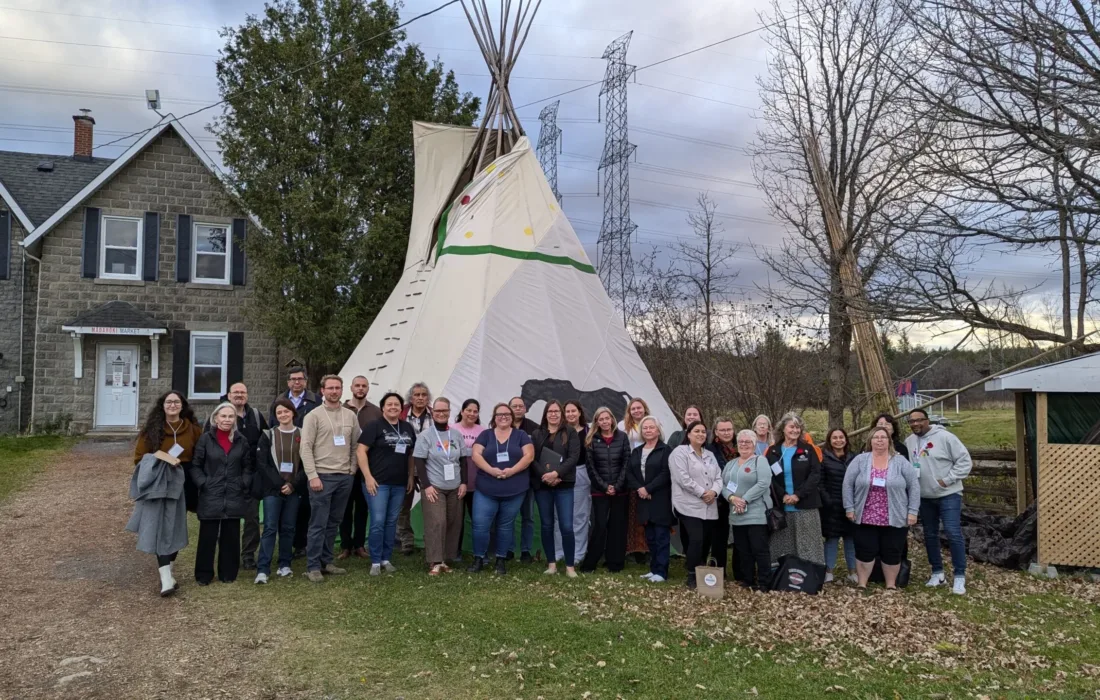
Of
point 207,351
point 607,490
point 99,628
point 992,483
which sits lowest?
point 99,628

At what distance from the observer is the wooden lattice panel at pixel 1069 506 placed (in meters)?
6.59

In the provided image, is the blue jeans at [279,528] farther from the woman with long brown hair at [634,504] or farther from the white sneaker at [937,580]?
the white sneaker at [937,580]

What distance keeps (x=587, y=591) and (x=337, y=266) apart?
832 cm

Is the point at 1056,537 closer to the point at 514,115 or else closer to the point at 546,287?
the point at 546,287

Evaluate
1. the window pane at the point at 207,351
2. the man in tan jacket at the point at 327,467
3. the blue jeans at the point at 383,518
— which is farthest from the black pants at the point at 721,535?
the window pane at the point at 207,351

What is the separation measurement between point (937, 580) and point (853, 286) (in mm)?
3916

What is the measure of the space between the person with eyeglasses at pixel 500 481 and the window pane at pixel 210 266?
1037 cm

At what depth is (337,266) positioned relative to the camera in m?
12.6

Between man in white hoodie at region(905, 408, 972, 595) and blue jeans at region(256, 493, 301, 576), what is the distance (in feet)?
16.0

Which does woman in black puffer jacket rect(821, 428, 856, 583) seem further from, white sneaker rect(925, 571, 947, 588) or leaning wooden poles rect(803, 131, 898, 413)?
leaning wooden poles rect(803, 131, 898, 413)

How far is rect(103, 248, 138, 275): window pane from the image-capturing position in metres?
14.4

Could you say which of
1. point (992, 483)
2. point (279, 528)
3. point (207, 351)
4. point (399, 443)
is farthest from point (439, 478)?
point (207, 351)

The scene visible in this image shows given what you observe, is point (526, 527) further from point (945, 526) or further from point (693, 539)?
point (945, 526)

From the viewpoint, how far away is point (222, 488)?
19.4ft
